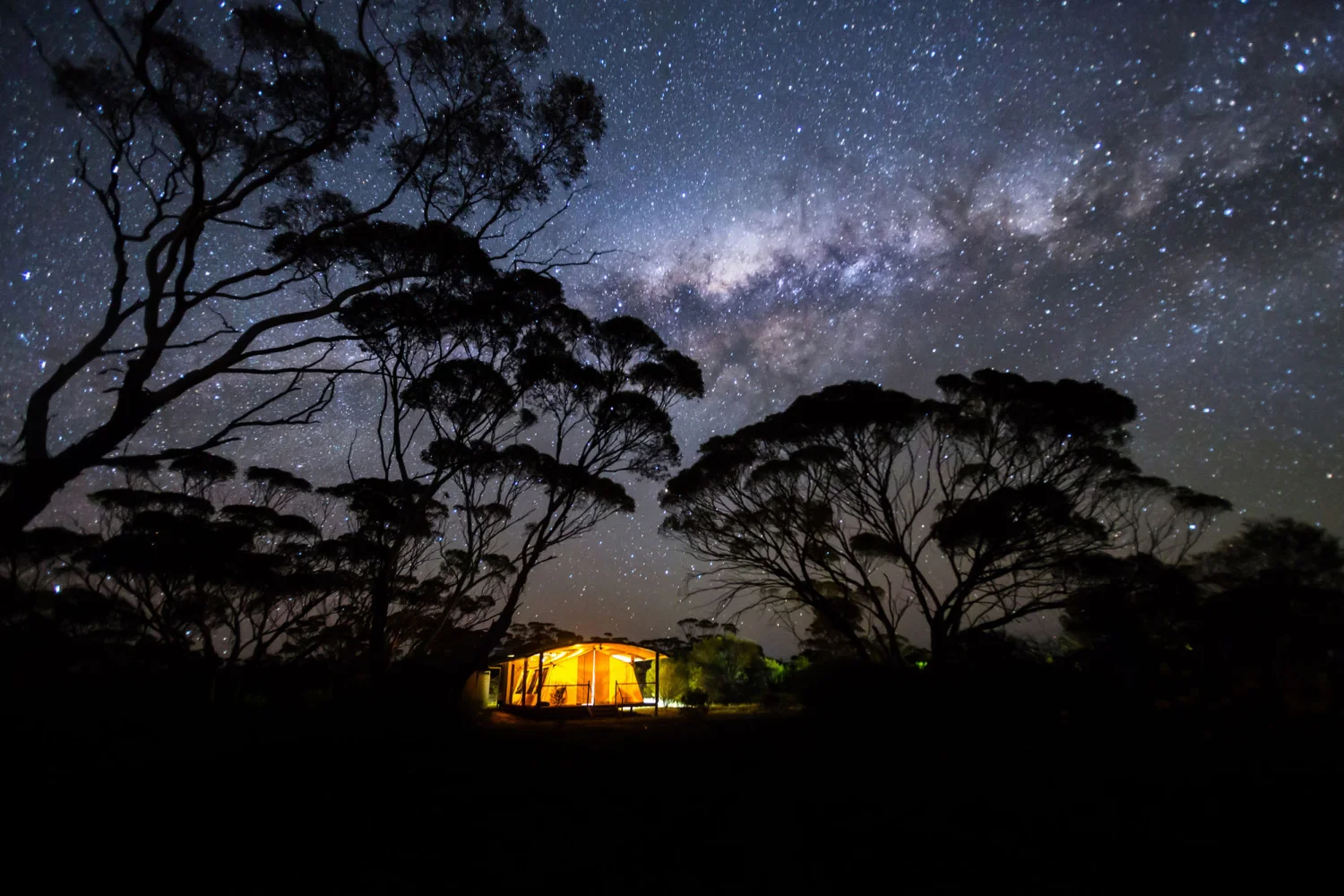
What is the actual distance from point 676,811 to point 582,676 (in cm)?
3060

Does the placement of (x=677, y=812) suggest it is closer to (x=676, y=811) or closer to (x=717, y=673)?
(x=676, y=811)

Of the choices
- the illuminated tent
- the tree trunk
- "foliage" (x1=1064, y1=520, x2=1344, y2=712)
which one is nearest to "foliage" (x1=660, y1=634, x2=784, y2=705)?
the illuminated tent

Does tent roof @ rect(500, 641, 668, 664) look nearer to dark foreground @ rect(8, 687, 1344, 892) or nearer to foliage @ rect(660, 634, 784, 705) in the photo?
foliage @ rect(660, 634, 784, 705)

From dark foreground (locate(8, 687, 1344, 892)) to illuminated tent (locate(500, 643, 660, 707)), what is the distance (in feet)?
83.0

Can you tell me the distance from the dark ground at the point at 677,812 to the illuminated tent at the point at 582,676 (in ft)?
83.2

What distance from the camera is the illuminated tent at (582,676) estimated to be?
32.0m

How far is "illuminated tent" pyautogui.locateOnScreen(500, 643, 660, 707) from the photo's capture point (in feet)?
105

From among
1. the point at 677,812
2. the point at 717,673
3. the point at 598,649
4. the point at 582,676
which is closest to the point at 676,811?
the point at 677,812

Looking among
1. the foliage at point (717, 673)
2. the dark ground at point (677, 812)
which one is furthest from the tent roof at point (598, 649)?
the dark ground at point (677, 812)

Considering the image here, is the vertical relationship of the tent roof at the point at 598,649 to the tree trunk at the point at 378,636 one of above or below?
above

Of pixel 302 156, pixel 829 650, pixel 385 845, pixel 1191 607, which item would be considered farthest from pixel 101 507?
pixel 1191 607

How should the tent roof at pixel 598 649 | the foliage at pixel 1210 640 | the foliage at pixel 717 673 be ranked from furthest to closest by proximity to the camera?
the foliage at pixel 717 673
the tent roof at pixel 598 649
the foliage at pixel 1210 640

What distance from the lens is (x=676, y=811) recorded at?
4883 mm

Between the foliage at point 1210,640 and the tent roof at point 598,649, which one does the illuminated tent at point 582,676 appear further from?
the foliage at point 1210,640
